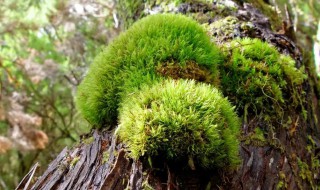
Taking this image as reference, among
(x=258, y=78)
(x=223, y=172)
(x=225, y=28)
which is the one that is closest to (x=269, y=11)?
(x=225, y=28)

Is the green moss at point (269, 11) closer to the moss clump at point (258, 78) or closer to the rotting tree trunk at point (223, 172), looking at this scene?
the rotting tree trunk at point (223, 172)

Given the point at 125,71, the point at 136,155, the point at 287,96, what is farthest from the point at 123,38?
the point at 287,96

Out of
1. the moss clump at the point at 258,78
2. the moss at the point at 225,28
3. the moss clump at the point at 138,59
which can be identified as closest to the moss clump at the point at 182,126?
the moss clump at the point at 138,59

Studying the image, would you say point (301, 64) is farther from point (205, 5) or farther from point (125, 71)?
point (125, 71)

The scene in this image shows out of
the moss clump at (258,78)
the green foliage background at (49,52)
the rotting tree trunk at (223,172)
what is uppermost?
the moss clump at (258,78)

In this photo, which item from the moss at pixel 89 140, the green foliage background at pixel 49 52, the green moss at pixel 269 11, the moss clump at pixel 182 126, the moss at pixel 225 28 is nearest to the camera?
the moss clump at pixel 182 126

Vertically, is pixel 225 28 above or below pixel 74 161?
above

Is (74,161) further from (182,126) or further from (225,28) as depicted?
(225,28)
